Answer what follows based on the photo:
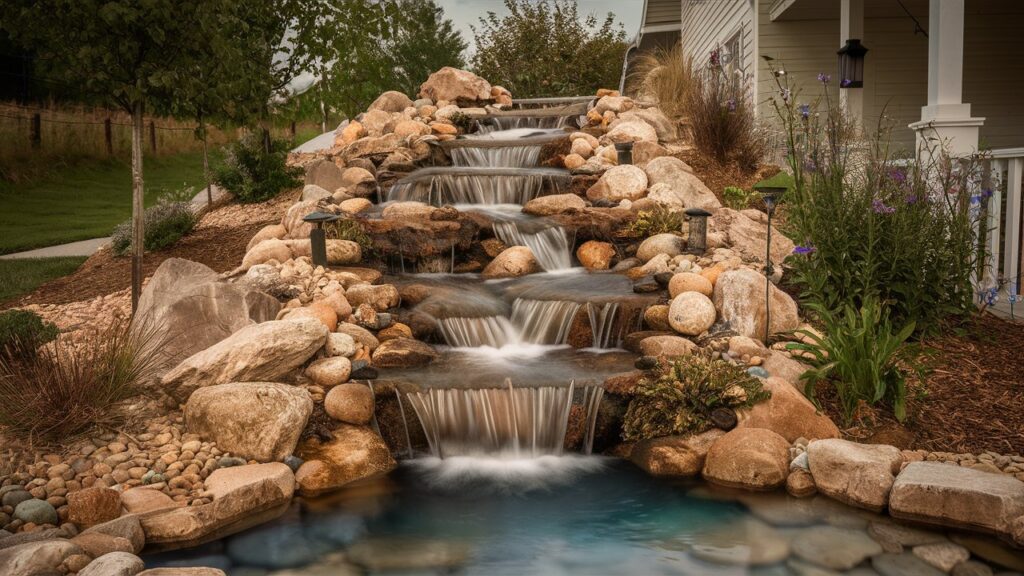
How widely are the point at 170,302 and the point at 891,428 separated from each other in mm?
5068

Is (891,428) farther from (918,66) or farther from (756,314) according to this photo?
(918,66)

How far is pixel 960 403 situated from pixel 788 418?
111 centimetres

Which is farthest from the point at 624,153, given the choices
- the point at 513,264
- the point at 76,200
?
the point at 76,200

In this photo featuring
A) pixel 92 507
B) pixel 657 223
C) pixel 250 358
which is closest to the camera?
pixel 92 507

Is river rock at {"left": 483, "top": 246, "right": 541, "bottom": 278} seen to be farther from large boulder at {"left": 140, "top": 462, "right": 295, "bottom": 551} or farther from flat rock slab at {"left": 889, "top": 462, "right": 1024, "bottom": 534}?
flat rock slab at {"left": 889, "top": 462, "right": 1024, "bottom": 534}

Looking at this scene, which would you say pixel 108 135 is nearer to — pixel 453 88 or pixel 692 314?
pixel 453 88

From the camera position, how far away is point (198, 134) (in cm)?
709

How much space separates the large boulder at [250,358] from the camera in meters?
5.37

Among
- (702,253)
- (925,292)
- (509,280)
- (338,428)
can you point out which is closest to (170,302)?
(338,428)

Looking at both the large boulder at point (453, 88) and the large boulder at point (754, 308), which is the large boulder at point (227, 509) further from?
the large boulder at point (453, 88)

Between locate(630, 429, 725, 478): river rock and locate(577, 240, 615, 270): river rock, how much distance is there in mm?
3575

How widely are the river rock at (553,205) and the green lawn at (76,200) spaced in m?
7.10

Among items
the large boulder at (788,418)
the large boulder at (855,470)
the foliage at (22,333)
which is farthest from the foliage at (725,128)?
the foliage at (22,333)

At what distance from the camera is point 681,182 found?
992cm
